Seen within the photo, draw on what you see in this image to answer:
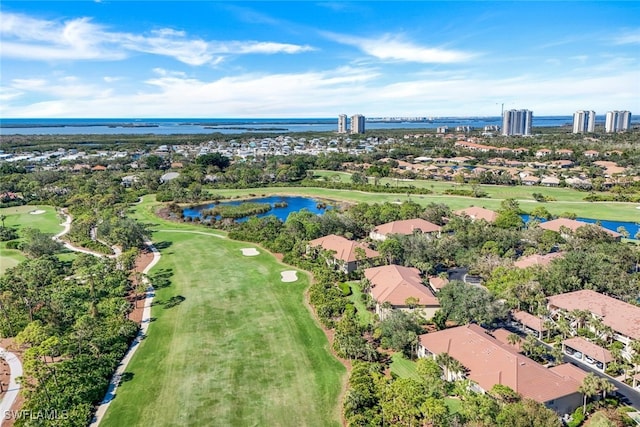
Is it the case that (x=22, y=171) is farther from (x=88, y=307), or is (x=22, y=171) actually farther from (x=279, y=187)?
(x=88, y=307)

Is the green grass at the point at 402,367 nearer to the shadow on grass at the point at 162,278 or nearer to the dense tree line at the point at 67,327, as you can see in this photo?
the dense tree line at the point at 67,327

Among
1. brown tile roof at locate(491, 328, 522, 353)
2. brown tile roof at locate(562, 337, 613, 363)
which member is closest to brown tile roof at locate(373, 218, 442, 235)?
brown tile roof at locate(491, 328, 522, 353)

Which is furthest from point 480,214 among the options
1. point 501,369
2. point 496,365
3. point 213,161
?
point 213,161

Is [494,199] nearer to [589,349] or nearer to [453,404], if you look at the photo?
[589,349]

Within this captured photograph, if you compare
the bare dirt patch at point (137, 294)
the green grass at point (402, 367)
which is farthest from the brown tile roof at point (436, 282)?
the bare dirt patch at point (137, 294)

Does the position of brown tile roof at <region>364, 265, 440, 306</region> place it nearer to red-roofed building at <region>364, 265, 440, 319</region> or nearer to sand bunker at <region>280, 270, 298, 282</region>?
red-roofed building at <region>364, 265, 440, 319</region>

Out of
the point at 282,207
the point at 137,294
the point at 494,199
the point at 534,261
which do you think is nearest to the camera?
the point at 137,294
